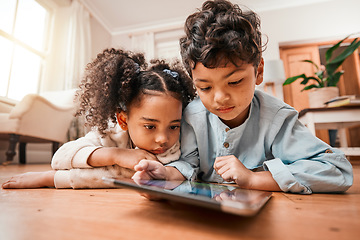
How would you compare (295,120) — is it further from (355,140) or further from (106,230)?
(355,140)

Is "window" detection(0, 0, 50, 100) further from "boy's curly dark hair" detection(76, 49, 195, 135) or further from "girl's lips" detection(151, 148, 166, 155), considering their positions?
"girl's lips" detection(151, 148, 166, 155)

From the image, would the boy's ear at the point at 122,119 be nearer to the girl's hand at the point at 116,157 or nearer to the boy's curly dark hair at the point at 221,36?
the girl's hand at the point at 116,157

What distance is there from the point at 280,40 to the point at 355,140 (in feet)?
5.49

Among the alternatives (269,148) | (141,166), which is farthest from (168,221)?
(269,148)

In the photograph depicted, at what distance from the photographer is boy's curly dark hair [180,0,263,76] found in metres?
0.55

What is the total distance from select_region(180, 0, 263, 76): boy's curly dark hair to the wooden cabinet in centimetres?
286

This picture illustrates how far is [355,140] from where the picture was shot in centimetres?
321

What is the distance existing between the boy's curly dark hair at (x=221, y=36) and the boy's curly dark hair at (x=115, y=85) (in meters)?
0.11

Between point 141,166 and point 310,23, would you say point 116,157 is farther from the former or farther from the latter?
point 310,23

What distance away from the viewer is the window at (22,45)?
7.93 ft

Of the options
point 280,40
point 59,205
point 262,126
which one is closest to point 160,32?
point 280,40

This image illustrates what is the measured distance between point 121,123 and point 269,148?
449 mm

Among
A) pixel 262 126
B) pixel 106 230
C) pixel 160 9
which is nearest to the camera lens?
pixel 106 230

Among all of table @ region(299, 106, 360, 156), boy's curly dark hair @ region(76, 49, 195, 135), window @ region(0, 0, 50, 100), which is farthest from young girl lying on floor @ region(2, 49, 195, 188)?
window @ region(0, 0, 50, 100)
